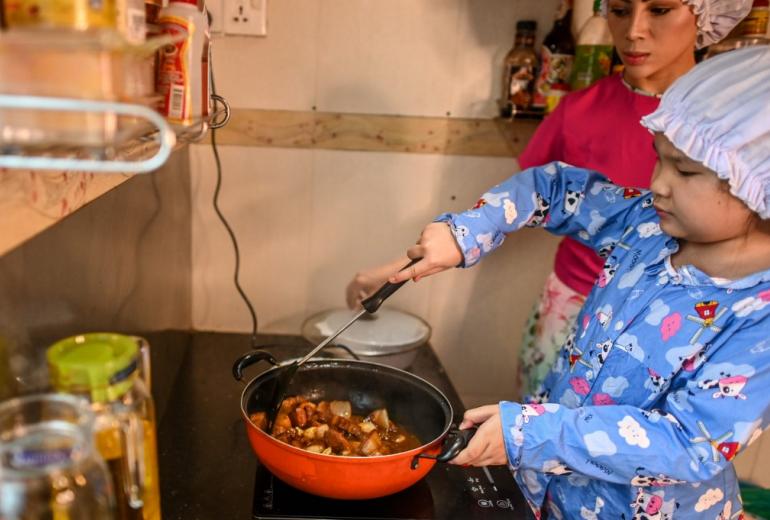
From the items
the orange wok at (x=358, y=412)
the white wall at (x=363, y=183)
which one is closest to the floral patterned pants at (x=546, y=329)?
the white wall at (x=363, y=183)

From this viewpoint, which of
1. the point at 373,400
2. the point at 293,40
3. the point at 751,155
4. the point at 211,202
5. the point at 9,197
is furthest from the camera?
the point at 211,202

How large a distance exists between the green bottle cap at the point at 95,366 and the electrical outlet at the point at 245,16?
1.00m

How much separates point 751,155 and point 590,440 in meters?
0.39

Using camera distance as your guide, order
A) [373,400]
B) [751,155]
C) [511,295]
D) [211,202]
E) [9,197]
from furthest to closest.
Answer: [511,295] < [211,202] < [373,400] < [751,155] < [9,197]

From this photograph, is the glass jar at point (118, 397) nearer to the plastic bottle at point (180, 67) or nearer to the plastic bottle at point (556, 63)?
the plastic bottle at point (180, 67)

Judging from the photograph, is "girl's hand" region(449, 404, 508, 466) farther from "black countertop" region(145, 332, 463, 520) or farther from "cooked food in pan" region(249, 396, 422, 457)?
"black countertop" region(145, 332, 463, 520)

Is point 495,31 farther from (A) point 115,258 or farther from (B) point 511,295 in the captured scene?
(A) point 115,258

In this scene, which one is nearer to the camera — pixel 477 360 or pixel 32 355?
pixel 32 355

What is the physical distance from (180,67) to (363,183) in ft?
2.77

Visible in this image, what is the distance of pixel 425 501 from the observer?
853 mm

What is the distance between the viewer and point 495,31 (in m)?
1.37

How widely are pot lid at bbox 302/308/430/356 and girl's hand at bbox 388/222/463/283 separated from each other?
323 mm

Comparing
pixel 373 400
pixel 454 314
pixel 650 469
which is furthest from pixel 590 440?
pixel 454 314

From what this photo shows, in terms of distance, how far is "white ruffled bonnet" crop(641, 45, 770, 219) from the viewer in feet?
2.38
